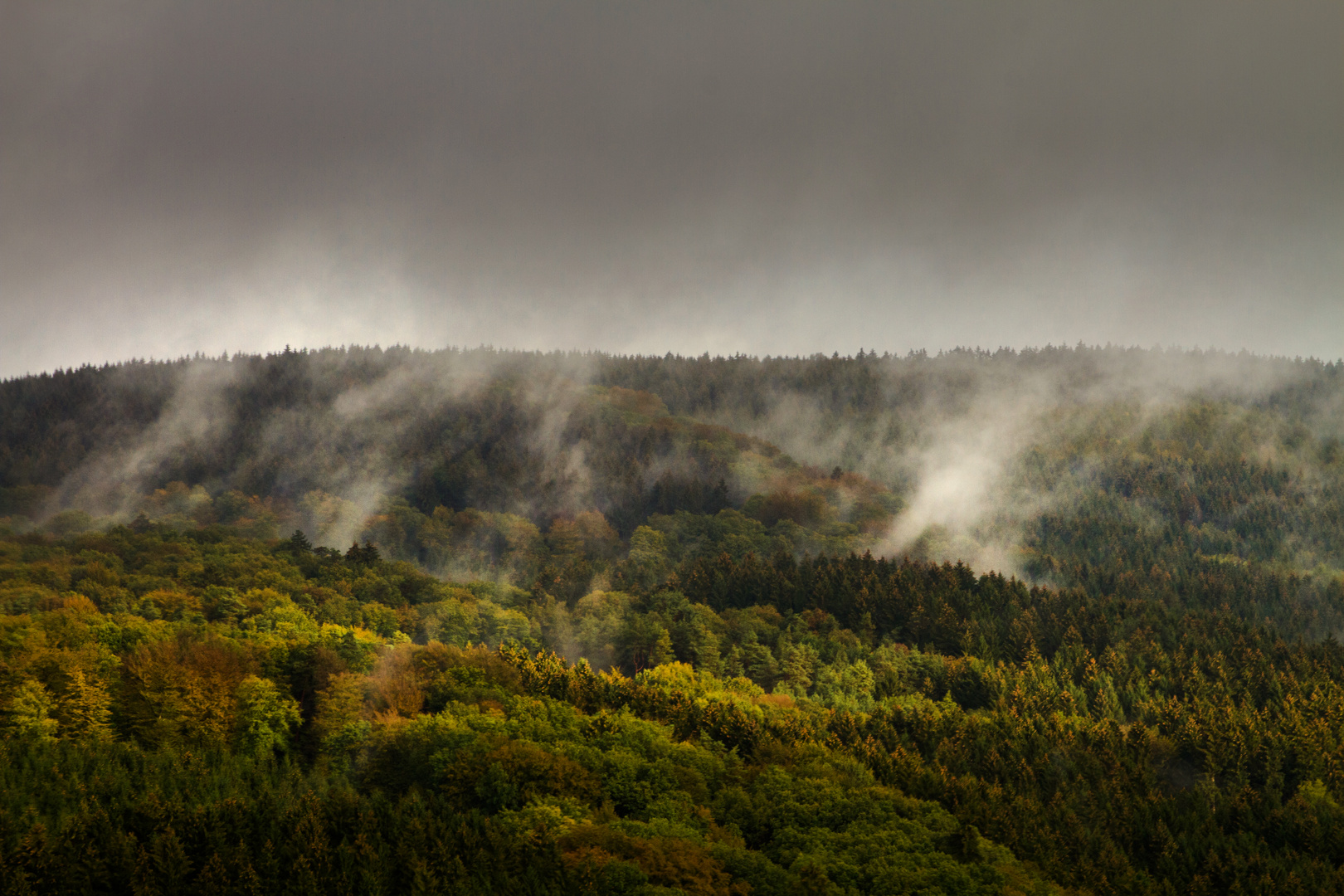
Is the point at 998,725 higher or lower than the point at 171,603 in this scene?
lower

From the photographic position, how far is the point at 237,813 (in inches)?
4067

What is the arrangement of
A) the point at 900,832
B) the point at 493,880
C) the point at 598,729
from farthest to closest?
the point at 598,729 → the point at 900,832 → the point at 493,880

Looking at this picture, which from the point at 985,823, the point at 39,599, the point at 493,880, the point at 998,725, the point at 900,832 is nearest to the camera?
the point at 493,880

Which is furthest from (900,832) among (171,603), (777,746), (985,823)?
(171,603)

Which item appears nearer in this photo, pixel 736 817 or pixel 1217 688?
pixel 736 817

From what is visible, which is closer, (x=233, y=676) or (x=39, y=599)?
(x=233, y=676)

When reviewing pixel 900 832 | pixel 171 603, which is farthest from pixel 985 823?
pixel 171 603

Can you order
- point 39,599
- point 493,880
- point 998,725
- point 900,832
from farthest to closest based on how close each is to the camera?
point 39,599 → point 998,725 → point 900,832 → point 493,880

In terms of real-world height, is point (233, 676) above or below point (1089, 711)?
above

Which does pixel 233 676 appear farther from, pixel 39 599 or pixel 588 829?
pixel 39 599

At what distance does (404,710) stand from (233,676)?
20517mm

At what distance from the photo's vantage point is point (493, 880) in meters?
101

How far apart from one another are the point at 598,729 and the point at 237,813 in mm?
44716

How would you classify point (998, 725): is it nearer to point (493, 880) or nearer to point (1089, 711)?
point (1089, 711)
